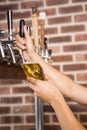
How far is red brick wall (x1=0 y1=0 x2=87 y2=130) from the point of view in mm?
1664

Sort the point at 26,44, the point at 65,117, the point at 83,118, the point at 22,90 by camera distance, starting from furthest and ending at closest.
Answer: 1. the point at 22,90
2. the point at 83,118
3. the point at 26,44
4. the point at 65,117

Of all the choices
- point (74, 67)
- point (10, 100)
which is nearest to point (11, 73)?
point (10, 100)

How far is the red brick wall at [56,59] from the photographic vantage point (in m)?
1.66

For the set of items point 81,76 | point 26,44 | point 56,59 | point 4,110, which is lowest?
point 4,110

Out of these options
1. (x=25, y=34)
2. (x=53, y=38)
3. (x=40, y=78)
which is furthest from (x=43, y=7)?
(x=40, y=78)

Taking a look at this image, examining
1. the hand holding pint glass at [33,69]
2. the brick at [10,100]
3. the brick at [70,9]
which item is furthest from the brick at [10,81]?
the hand holding pint glass at [33,69]

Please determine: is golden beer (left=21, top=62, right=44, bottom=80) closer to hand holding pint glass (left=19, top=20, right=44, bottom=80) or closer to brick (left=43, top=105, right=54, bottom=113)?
→ hand holding pint glass (left=19, top=20, right=44, bottom=80)

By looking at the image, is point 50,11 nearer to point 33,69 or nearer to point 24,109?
point 24,109

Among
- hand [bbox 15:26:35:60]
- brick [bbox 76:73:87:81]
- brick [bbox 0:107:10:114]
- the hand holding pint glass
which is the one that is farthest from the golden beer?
brick [bbox 0:107:10:114]

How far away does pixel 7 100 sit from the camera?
174cm

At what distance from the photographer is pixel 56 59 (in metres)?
1.70

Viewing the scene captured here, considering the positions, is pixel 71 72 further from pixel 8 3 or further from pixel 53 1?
pixel 8 3

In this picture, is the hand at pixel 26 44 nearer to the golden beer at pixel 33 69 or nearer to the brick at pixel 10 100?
the golden beer at pixel 33 69

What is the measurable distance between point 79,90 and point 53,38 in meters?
0.60
